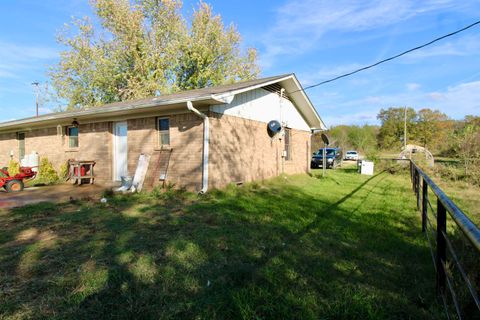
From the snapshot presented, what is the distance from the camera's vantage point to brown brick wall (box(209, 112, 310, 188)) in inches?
361

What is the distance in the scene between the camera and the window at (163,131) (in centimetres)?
983

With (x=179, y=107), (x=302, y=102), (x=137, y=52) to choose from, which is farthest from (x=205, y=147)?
(x=137, y=52)

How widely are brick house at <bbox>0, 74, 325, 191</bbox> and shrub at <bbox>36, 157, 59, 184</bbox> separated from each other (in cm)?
34

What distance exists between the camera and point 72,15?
78.2 feet

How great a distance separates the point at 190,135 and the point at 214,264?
6.00 metres

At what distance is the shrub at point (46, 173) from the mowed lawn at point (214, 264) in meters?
6.29

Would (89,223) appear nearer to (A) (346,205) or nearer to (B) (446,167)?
(A) (346,205)

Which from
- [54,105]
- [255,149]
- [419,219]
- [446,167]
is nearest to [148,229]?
[419,219]

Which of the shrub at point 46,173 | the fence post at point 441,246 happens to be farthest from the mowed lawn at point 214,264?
the shrub at point 46,173

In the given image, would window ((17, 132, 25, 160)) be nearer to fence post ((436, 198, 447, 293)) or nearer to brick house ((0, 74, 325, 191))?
brick house ((0, 74, 325, 191))

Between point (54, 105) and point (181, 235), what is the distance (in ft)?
94.2

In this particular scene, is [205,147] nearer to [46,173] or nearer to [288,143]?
[288,143]

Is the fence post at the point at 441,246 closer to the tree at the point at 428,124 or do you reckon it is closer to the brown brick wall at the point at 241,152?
the brown brick wall at the point at 241,152

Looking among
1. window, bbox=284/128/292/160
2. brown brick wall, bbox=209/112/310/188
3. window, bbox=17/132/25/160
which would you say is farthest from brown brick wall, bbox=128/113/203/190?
window, bbox=17/132/25/160
